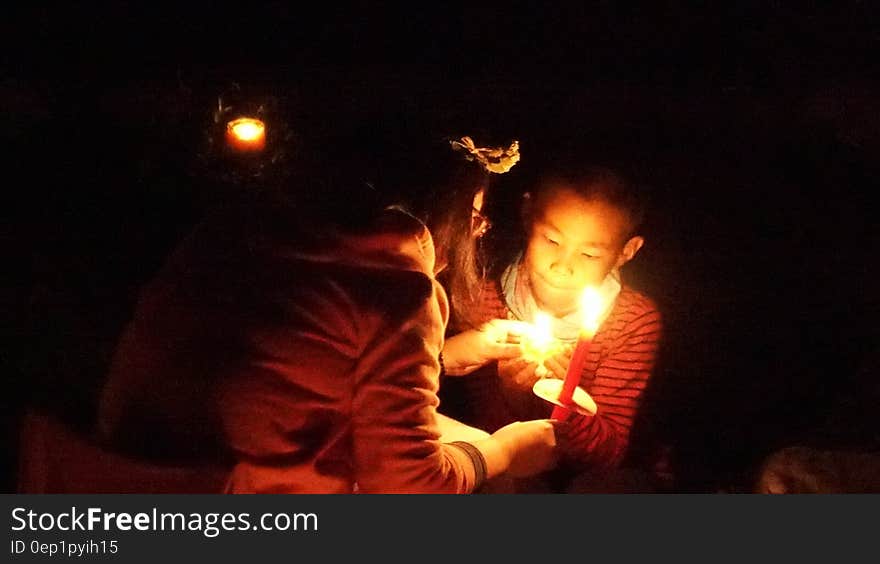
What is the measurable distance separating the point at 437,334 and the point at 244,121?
3.74ft

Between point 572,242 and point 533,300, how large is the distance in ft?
1.15

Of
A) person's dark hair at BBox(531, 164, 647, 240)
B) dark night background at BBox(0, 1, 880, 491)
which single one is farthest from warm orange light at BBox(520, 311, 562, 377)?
dark night background at BBox(0, 1, 880, 491)

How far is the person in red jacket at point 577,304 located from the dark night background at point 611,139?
33 cm

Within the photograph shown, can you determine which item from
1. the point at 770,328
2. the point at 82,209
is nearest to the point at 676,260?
the point at 770,328

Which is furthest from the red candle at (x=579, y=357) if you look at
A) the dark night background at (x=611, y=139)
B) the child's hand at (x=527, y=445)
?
the dark night background at (x=611, y=139)

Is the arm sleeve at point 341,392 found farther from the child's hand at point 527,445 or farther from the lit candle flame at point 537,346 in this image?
the lit candle flame at point 537,346

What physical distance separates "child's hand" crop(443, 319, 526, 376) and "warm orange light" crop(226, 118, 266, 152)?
0.87 m

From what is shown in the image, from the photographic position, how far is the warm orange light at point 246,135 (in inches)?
103

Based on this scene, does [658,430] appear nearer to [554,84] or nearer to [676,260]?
[676,260]

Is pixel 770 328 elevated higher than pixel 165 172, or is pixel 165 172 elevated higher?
pixel 165 172

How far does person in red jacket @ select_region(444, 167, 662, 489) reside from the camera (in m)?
2.67

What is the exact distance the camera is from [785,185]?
3.23 metres

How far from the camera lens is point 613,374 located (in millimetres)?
2826

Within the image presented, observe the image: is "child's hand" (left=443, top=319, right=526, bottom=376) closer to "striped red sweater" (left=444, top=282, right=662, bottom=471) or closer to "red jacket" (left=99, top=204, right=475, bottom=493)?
"striped red sweater" (left=444, top=282, right=662, bottom=471)
